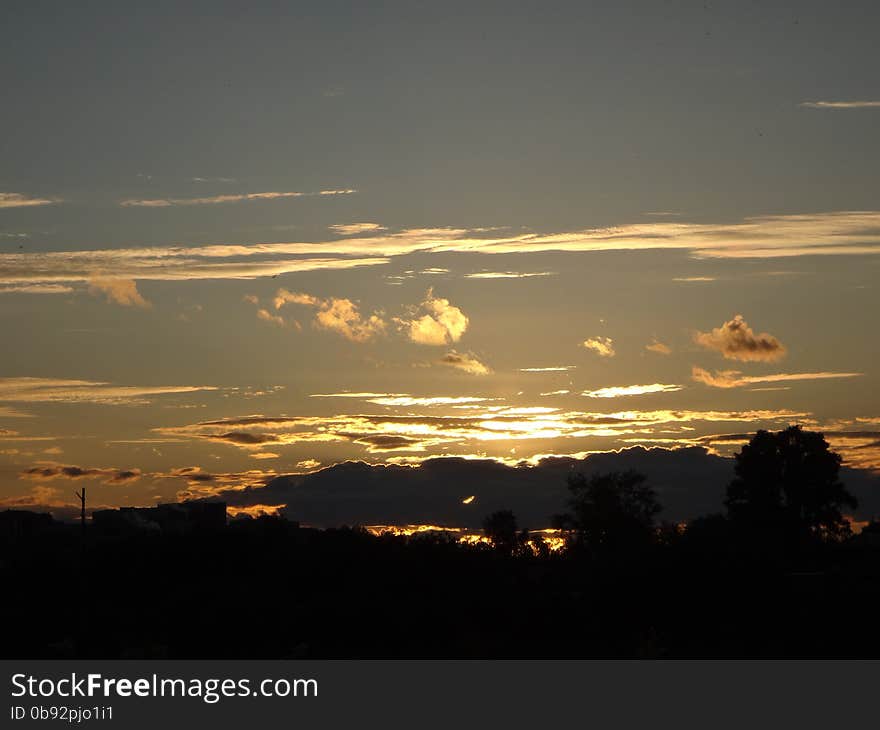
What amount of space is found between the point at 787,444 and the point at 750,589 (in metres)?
46.4

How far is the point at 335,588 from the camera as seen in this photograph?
48656 mm

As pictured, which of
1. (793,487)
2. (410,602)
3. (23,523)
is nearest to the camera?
(410,602)

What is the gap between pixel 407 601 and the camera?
44750 mm

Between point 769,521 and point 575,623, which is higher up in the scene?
point 769,521

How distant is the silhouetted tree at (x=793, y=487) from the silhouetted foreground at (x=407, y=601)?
25.4 metres

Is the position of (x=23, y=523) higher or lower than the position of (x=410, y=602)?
higher

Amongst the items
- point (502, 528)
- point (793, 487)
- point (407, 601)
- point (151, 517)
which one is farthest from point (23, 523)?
point (407, 601)

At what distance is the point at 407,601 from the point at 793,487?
5311 cm

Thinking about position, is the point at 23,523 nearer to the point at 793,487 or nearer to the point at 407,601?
the point at 793,487

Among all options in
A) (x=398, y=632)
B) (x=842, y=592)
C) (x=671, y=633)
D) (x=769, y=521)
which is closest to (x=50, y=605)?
(x=398, y=632)

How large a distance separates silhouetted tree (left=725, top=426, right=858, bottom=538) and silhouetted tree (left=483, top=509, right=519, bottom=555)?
76.4 ft

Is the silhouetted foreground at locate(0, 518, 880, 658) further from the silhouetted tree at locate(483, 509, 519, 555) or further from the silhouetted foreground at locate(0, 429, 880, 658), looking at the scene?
the silhouetted tree at locate(483, 509, 519, 555)

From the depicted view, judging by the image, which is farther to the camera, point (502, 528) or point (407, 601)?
point (502, 528)
